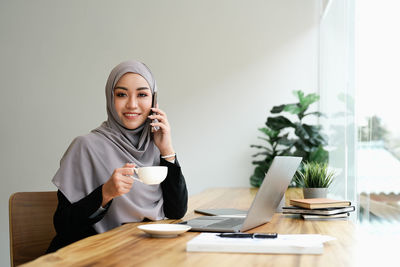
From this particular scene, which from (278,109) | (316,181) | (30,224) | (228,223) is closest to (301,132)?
(278,109)

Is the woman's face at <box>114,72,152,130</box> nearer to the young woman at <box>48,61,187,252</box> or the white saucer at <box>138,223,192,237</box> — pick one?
the young woman at <box>48,61,187,252</box>

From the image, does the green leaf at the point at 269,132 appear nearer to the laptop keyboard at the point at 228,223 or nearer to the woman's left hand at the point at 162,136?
the woman's left hand at the point at 162,136

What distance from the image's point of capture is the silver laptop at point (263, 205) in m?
1.32

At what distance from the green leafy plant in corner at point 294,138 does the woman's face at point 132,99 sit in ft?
6.50

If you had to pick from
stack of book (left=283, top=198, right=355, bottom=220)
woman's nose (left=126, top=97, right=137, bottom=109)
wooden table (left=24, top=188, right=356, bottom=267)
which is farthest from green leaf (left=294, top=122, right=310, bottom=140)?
wooden table (left=24, top=188, right=356, bottom=267)

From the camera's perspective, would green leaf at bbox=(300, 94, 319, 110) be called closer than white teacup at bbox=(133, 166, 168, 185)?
No

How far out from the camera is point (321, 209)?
67.0 inches

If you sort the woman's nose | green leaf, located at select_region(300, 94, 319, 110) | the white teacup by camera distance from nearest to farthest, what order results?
the white teacup < the woman's nose < green leaf, located at select_region(300, 94, 319, 110)

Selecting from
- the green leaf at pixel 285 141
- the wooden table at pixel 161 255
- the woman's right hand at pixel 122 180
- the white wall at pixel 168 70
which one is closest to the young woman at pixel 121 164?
the woman's right hand at pixel 122 180

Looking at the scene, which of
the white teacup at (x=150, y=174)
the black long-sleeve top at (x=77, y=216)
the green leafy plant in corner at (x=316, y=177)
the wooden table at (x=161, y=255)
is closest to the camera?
the wooden table at (x=161, y=255)

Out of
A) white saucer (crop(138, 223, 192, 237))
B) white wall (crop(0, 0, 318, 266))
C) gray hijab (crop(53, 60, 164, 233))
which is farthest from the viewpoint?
white wall (crop(0, 0, 318, 266))

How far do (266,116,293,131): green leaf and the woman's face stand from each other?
6.57 ft

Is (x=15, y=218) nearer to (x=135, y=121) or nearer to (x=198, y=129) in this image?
(x=135, y=121)

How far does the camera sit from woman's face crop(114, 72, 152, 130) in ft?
5.94
